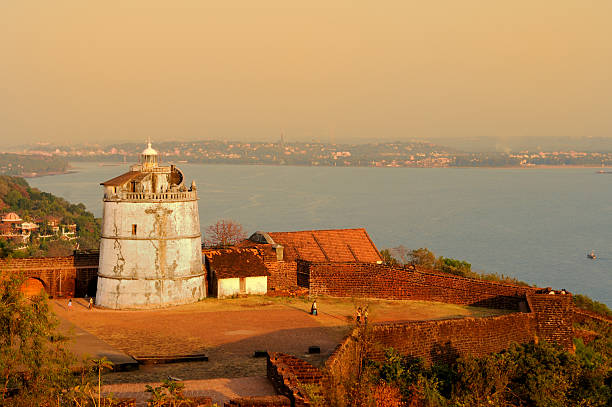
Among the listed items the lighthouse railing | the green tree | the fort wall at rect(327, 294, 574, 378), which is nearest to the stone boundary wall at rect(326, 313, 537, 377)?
the fort wall at rect(327, 294, 574, 378)

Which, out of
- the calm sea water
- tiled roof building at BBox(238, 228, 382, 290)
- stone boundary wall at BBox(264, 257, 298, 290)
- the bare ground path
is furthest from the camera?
the calm sea water

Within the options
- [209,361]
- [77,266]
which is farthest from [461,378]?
[77,266]

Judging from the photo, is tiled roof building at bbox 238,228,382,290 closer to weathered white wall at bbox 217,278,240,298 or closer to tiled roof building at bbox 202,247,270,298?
tiled roof building at bbox 202,247,270,298

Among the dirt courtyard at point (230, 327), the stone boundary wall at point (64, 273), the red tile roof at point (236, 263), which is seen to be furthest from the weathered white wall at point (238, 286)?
the stone boundary wall at point (64, 273)

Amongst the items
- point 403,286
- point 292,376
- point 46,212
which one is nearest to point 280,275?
point 403,286

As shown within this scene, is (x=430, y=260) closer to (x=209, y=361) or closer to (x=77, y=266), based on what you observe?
(x=77, y=266)

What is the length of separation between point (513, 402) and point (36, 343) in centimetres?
1305

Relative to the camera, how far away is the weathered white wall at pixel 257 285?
31.3m

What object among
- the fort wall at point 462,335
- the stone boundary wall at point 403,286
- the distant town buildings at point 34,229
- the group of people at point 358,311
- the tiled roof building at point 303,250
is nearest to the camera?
the fort wall at point 462,335

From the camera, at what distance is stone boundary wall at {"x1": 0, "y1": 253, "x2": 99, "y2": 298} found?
31.8 m

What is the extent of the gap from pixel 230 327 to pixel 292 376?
36.6ft

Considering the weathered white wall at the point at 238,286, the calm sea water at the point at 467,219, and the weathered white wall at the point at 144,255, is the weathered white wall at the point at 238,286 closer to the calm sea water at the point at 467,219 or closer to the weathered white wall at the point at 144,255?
the weathered white wall at the point at 144,255

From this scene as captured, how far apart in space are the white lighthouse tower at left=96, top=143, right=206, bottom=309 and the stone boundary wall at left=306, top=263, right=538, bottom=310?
5902 mm

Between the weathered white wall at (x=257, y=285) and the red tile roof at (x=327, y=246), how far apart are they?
7.65 feet
